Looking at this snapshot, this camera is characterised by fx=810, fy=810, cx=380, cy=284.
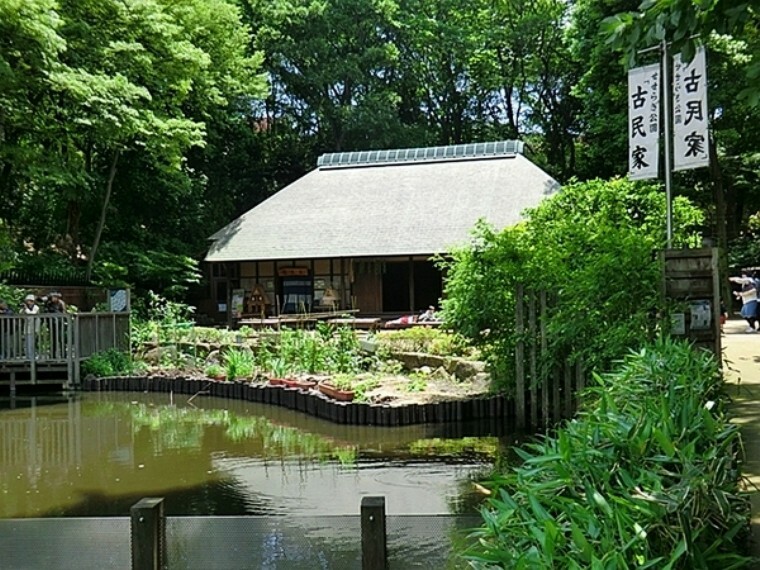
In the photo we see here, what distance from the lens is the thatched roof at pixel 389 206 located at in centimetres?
2217

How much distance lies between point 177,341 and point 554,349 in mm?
9509

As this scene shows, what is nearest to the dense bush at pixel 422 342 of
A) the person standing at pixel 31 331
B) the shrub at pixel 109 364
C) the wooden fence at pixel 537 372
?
the wooden fence at pixel 537 372

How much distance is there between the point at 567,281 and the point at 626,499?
238 inches

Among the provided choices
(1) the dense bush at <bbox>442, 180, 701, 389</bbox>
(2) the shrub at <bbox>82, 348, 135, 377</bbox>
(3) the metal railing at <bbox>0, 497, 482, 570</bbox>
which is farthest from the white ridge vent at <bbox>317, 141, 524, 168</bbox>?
(3) the metal railing at <bbox>0, 497, 482, 570</bbox>

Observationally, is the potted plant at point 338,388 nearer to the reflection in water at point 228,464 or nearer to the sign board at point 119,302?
the reflection in water at point 228,464

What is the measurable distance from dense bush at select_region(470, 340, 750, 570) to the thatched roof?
17.8m

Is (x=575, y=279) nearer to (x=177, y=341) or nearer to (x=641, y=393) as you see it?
(x=641, y=393)

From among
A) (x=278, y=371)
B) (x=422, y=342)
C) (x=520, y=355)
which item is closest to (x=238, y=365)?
(x=278, y=371)

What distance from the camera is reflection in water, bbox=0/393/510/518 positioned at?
646cm

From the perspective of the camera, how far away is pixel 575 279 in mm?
8023

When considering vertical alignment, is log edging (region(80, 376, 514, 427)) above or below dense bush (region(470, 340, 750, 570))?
below

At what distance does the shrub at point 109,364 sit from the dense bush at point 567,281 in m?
7.32

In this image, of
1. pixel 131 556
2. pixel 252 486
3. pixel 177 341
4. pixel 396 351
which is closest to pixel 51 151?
pixel 177 341

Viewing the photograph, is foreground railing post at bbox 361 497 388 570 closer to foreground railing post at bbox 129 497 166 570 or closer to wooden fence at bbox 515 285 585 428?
foreground railing post at bbox 129 497 166 570
